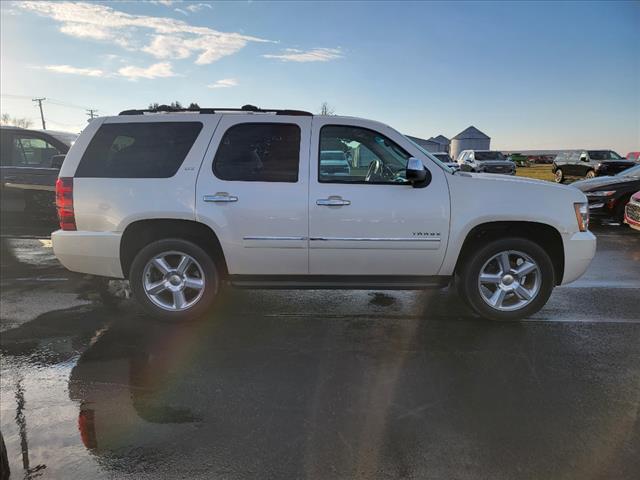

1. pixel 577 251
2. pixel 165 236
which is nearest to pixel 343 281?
pixel 165 236

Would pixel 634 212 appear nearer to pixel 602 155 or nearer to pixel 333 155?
pixel 333 155

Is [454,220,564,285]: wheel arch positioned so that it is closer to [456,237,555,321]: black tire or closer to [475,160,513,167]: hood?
[456,237,555,321]: black tire

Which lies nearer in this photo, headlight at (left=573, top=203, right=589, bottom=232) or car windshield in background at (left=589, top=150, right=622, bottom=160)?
headlight at (left=573, top=203, right=589, bottom=232)

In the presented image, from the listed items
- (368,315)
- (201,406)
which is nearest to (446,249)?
(368,315)

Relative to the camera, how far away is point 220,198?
429 centimetres

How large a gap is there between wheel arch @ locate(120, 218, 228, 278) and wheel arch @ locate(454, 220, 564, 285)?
2316 millimetres

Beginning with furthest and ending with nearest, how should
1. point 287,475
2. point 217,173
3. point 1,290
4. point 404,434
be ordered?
point 1,290 < point 217,173 < point 404,434 < point 287,475

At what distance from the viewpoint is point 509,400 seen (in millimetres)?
3199

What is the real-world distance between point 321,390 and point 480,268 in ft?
6.68

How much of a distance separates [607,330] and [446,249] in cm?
174

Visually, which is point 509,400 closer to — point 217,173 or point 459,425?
point 459,425

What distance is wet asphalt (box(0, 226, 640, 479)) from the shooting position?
2590 millimetres

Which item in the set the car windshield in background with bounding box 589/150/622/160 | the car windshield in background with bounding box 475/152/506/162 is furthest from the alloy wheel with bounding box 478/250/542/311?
the car windshield in background with bounding box 589/150/622/160

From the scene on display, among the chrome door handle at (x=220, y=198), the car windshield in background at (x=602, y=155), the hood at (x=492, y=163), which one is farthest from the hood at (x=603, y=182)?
the car windshield in background at (x=602, y=155)
